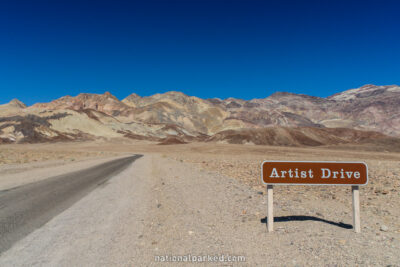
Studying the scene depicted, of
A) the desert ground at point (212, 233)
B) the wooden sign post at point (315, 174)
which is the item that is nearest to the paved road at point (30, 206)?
the desert ground at point (212, 233)

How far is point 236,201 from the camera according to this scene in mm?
8867

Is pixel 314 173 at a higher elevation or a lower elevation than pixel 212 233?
higher

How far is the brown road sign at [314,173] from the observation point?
6.11 metres

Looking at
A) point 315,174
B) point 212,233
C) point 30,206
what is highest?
point 315,174

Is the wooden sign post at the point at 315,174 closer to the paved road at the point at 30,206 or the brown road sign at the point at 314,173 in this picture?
the brown road sign at the point at 314,173

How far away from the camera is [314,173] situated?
6137 millimetres

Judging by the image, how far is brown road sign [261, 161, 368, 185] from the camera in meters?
6.11

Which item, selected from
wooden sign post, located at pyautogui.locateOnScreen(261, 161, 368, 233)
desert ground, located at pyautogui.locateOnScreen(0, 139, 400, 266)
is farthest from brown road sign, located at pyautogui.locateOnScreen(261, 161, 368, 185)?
desert ground, located at pyautogui.locateOnScreen(0, 139, 400, 266)

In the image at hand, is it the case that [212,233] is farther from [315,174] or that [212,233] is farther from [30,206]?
[30,206]

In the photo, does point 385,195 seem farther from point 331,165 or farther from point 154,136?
point 154,136

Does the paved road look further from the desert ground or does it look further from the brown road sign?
the brown road sign

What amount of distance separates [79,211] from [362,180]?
8.33m

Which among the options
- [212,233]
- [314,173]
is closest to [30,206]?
[212,233]

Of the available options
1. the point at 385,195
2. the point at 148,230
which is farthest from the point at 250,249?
the point at 385,195
